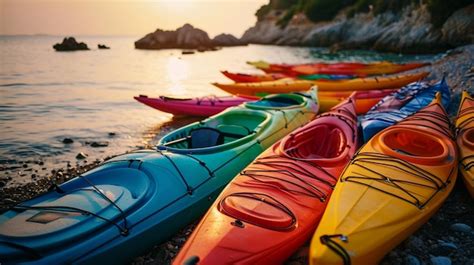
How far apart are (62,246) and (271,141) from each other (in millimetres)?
4153

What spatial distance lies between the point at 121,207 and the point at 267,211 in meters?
1.58

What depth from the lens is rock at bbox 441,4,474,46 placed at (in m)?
26.4

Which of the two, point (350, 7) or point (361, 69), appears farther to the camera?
point (350, 7)

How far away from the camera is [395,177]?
4117 mm

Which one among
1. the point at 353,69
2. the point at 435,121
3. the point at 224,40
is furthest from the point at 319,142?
the point at 224,40

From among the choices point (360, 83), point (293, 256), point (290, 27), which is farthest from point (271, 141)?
point (290, 27)

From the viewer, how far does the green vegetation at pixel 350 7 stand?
3055 cm

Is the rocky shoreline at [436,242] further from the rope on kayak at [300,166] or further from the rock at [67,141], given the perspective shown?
the rock at [67,141]

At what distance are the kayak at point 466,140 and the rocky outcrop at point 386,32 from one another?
23.9 metres

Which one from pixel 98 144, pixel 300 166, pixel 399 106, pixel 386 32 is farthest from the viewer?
pixel 386 32

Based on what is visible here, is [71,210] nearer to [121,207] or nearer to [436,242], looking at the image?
[121,207]

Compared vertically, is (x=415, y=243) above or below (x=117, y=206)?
below

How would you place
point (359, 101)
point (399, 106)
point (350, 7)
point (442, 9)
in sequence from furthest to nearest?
point (350, 7) < point (442, 9) < point (359, 101) < point (399, 106)

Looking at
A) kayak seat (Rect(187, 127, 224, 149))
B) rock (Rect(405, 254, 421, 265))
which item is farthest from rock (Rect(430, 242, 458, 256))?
kayak seat (Rect(187, 127, 224, 149))
